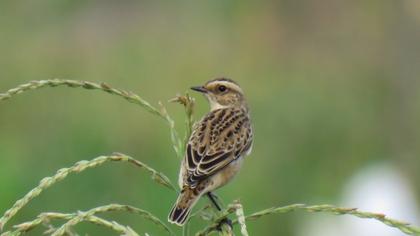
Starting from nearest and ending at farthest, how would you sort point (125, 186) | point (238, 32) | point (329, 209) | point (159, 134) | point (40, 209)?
point (329, 209) < point (40, 209) < point (125, 186) < point (159, 134) < point (238, 32)

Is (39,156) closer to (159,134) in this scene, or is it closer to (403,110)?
(159,134)

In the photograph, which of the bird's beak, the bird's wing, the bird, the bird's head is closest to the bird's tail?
the bird

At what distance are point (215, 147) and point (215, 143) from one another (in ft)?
0.10

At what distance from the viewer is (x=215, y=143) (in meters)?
5.23

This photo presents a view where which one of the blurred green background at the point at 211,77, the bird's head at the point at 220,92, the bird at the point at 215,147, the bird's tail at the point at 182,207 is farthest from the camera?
the blurred green background at the point at 211,77

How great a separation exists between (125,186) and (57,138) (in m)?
1.58

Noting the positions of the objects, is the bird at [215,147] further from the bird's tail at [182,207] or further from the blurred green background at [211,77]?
the blurred green background at [211,77]

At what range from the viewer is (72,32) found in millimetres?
18859

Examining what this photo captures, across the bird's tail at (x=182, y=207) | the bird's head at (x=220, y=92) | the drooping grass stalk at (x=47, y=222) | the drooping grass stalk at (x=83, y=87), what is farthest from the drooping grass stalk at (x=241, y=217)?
the bird's head at (x=220, y=92)

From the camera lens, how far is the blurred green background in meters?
9.09

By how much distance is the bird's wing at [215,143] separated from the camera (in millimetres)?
4922

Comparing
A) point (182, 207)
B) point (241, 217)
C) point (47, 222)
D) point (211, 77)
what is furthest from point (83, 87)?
point (211, 77)

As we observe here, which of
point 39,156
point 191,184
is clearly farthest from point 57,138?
point 191,184

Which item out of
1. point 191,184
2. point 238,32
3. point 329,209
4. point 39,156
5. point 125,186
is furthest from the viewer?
point 238,32
